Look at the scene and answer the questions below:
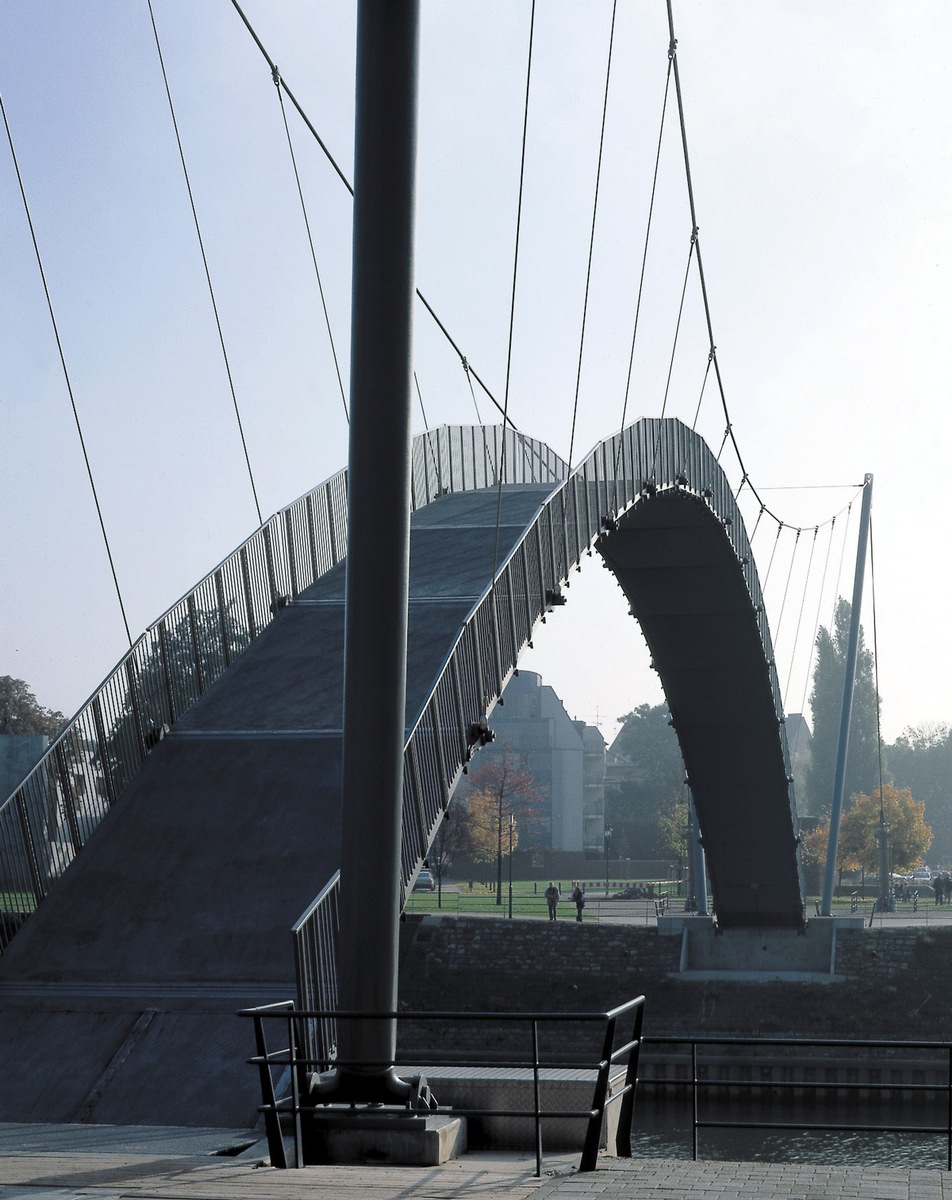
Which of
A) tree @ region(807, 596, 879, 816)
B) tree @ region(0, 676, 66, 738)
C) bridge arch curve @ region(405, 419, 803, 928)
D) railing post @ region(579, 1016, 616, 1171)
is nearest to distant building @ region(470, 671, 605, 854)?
tree @ region(807, 596, 879, 816)

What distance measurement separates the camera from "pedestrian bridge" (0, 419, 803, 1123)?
446 inches

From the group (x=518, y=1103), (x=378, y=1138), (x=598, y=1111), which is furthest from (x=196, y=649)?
(x=598, y=1111)

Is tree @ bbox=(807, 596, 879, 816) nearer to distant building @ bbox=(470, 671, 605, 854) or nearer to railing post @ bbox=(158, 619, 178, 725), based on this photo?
distant building @ bbox=(470, 671, 605, 854)

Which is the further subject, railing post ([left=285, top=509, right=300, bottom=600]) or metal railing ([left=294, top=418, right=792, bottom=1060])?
railing post ([left=285, top=509, right=300, bottom=600])

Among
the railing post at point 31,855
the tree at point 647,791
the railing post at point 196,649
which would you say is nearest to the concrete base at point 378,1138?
the railing post at point 31,855

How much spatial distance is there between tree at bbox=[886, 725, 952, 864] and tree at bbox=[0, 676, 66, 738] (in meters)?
88.7

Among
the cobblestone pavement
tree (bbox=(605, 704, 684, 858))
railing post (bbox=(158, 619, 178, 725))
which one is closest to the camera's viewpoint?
the cobblestone pavement

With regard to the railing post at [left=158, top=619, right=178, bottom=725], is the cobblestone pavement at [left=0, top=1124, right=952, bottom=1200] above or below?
below

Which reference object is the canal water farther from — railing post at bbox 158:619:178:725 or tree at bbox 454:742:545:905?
tree at bbox 454:742:545:905

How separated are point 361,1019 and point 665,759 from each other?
352 ft

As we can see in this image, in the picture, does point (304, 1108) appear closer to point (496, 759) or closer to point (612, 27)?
point (612, 27)

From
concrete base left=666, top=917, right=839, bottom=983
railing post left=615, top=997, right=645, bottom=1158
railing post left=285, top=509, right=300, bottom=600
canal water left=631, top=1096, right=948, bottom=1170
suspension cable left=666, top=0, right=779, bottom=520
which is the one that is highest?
suspension cable left=666, top=0, right=779, bottom=520

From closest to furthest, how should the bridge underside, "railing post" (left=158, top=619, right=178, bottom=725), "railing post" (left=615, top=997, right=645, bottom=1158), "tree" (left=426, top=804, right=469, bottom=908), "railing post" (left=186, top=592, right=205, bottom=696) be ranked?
"railing post" (left=615, top=997, right=645, bottom=1158) < "railing post" (left=158, top=619, right=178, bottom=725) < "railing post" (left=186, top=592, right=205, bottom=696) < the bridge underside < "tree" (left=426, top=804, right=469, bottom=908)

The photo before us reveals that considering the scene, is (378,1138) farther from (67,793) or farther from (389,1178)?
(67,793)
